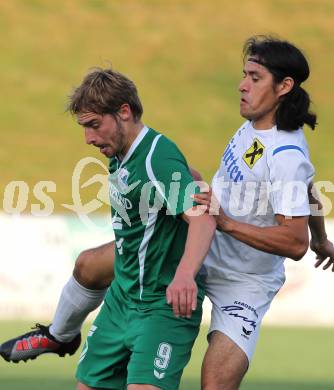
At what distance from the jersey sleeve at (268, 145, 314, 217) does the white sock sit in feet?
4.68

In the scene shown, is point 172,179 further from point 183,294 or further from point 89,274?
point 89,274

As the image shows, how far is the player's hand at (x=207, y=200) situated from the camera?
4.95 meters

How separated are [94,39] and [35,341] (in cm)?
1671

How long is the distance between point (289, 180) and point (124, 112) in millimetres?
839

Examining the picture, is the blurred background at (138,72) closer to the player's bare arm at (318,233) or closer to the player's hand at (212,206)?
the player's bare arm at (318,233)

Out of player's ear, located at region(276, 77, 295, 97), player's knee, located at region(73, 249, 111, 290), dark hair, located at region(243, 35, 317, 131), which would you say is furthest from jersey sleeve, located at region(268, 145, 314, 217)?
player's knee, located at region(73, 249, 111, 290)

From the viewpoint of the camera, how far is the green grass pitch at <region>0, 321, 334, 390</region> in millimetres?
7988

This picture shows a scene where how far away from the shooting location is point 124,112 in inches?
199

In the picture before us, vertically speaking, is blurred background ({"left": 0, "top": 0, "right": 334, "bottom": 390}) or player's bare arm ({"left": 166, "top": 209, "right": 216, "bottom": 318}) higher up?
blurred background ({"left": 0, "top": 0, "right": 334, "bottom": 390})

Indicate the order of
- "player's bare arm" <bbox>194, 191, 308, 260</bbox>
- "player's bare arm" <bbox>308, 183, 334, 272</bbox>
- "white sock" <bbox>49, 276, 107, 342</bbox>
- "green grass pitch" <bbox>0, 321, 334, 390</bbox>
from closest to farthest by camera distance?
"player's bare arm" <bbox>194, 191, 308, 260</bbox> < "player's bare arm" <bbox>308, 183, 334, 272</bbox> < "white sock" <bbox>49, 276, 107, 342</bbox> < "green grass pitch" <bbox>0, 321, 334, 390</bbox>

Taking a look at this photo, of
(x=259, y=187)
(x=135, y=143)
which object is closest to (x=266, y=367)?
(x=259, y=187)

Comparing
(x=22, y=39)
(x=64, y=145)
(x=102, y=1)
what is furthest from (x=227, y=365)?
(x=102, y=1)

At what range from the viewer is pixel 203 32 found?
2300cm

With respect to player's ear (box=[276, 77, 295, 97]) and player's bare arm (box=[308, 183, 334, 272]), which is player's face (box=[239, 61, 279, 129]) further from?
player's bare arm (box=[308, 183, 334, 272])
